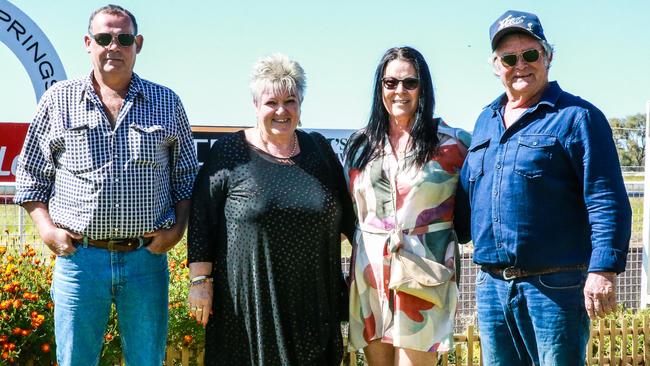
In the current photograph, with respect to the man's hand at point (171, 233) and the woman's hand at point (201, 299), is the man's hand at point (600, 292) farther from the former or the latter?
the man's hand at point (171, 233)

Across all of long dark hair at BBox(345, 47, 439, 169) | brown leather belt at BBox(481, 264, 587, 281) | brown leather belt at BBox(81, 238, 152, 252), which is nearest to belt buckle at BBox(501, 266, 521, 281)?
brown leather belt at BBox(481, 264, 587, 281)

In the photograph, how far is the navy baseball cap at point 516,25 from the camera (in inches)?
142

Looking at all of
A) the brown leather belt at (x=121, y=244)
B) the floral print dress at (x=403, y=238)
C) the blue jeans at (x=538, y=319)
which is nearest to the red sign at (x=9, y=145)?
the brown leather belt at (x=121, y=244)

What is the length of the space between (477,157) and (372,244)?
682 mm

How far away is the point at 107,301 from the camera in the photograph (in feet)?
12.5

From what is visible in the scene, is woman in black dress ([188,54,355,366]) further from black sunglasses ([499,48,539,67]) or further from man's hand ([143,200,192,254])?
black sunglasses ([499,48,539,67])

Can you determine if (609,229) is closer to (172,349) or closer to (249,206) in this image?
(249,206)

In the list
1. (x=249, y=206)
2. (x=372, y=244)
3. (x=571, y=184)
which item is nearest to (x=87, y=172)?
(x=249, y=206)

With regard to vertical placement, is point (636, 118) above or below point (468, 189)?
above

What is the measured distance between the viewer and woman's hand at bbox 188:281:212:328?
385 cm

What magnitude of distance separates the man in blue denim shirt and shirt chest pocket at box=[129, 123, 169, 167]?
5.12ft

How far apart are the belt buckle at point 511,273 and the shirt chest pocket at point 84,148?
198cm

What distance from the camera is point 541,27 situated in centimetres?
366

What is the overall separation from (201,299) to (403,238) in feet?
3.47
